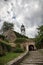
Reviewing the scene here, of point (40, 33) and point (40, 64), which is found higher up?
point (40, 33)

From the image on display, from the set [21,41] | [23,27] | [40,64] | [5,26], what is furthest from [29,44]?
[40,64]

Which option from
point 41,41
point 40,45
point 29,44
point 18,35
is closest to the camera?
point 41,41

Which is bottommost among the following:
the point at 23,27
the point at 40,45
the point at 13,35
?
the point at 40,45

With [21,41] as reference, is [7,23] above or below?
above

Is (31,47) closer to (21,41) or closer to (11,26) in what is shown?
(21,41)

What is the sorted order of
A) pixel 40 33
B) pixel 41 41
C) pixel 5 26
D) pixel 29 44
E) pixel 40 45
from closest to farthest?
pixel 40 33 < pixel 41 41 < pixel 40 45 < pixel 29 44 < pixel 5 26

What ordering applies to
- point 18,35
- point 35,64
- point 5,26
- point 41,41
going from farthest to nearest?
point 5,26 < point 18,35 < point 41,41 < point 35,64

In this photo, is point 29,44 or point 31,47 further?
point 31,47

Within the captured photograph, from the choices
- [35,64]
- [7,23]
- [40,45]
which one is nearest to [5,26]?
[7,23]

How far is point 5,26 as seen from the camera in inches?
3189

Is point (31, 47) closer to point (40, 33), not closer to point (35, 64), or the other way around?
point (40, 33)

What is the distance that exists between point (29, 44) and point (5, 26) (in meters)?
31.6

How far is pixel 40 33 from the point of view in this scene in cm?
3228

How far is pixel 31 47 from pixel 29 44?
4.36 meters
